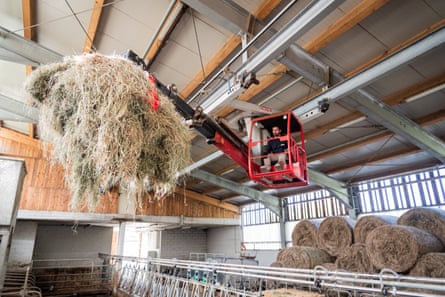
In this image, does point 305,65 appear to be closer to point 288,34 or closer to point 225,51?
point 288,34

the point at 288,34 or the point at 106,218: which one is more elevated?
the point at 288,34

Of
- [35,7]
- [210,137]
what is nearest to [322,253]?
[210,137]

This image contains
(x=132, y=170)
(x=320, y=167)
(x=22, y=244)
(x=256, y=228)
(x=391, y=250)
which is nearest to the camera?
(x=132, y=170)

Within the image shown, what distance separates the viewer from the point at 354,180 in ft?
27.2

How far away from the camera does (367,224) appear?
5074mm

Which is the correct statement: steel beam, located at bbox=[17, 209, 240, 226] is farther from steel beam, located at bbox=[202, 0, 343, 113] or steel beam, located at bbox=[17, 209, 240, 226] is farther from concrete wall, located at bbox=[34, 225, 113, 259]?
steel beam, located at bbox=[202, 0, 343, 113]

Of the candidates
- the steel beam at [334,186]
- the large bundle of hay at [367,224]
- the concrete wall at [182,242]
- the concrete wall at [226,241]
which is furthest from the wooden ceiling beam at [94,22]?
the concrete wall at [182,242]

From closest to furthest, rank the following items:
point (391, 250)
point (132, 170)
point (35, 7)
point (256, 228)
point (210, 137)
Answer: point (132, 170) < point (210, 137) < point (391, 250) < point (35, 7) < point (256, 228)

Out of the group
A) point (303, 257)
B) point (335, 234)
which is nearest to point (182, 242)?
point (303, 257)

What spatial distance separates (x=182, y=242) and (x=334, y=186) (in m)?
8.84

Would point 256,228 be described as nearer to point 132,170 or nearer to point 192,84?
point 192,84

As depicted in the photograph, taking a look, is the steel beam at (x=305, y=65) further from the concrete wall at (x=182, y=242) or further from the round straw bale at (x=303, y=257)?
the concrete wall at (x=182, y=242)

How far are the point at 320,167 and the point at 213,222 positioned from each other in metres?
6.19

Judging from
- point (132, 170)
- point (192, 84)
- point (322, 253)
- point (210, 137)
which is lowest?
point (322, 253)
